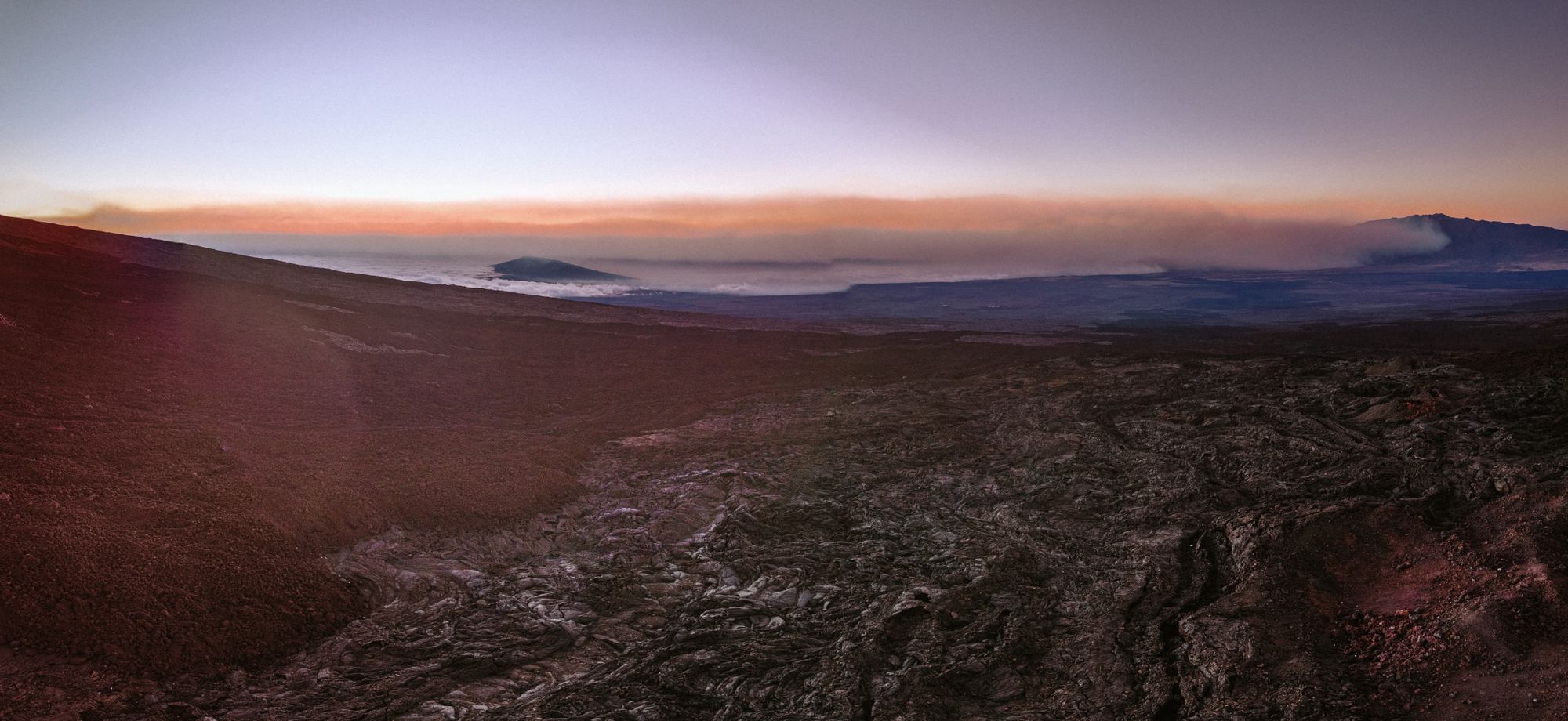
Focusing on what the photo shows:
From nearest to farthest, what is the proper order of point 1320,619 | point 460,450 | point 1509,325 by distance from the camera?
1. point 1320,619
2. point 460,450
3. point 1509,325

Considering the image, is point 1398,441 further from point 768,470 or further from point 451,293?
point 451,293

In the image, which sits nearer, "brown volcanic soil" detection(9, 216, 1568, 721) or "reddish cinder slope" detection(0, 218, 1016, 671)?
"brown volcanic soil" detection(9, 216, 1568, 721)

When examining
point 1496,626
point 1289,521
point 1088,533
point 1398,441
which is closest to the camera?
point 1496,626

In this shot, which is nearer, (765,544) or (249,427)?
(765,544)

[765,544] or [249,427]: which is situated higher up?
[249,427]

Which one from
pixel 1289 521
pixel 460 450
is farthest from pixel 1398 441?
pixel 460 450
